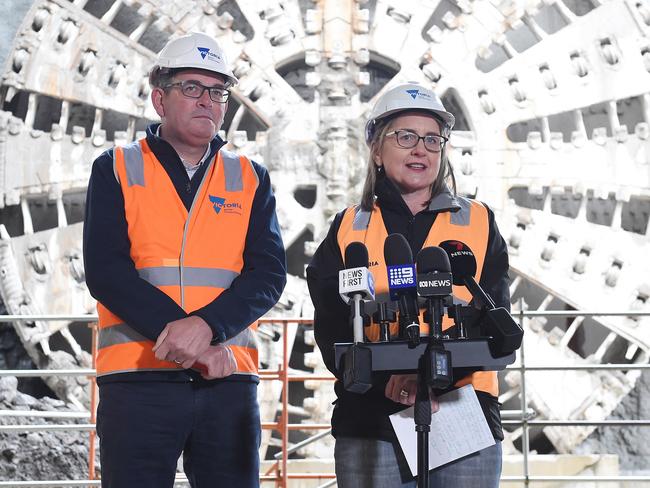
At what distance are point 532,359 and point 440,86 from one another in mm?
1358

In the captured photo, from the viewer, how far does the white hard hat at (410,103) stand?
160 centimetres

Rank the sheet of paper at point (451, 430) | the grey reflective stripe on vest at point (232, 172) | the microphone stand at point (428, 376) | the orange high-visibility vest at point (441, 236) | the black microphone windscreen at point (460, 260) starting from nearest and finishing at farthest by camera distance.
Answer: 1. the microphone stand at point (428, 376)
2. the black microphone windscreen at point (460, 260)
3. the sheet of paper at point (451, 430)
4. the orange high-visibility vest at point (441, 236)
5. the grey reflective stripe on vest at point (232, 172)

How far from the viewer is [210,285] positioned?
1627mm

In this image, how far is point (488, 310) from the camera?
124 cm

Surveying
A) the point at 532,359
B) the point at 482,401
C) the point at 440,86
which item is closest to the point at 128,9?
the point at 440,86

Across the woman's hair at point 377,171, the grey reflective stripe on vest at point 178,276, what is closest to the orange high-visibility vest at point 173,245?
the grey reflective stripe on vest at point 178,276

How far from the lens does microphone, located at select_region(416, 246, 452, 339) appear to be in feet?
3.76

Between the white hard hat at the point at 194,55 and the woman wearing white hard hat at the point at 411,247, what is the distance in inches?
12.9

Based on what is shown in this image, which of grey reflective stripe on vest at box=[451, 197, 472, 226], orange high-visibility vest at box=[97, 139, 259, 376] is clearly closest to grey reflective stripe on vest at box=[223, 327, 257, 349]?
orange high-visibility vest at box=[97, 139, 259, 376]

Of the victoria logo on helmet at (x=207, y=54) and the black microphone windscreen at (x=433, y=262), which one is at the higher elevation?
the victoria logo on helmet at (x=207, y=54)

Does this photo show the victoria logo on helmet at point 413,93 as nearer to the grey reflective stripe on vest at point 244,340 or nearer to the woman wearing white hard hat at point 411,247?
the woman wearing white hard hat at point 411,247

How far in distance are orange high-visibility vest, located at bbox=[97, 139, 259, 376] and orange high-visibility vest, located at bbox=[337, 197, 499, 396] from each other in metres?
0.23

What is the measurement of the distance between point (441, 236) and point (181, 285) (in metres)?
0.48

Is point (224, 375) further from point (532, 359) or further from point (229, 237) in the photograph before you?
point (532, 359)
